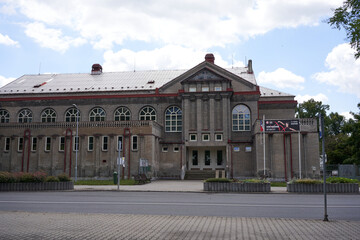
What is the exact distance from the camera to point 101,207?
48.1 feet

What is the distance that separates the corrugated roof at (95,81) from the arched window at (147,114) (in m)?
3.10

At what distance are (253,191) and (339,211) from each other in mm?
9849

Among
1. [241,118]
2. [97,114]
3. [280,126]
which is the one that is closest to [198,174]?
[241,118]

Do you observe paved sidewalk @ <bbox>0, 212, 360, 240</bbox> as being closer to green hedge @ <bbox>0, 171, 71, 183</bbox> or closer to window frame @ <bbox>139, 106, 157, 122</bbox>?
green hedge @ <bbox>0, 171, 71, 183</bbox>

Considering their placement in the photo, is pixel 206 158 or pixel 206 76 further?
pixel 206 158

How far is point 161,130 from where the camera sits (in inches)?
1711

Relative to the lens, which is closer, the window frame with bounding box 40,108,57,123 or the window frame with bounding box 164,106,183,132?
the window frame with bounding box 164,106,183,132

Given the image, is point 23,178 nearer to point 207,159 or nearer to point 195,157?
point 195,157

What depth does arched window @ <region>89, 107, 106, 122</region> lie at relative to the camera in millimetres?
45469

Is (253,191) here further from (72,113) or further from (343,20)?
(72,113)

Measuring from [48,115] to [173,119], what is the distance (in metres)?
17.3

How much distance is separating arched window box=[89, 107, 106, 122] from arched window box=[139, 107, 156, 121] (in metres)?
5.20

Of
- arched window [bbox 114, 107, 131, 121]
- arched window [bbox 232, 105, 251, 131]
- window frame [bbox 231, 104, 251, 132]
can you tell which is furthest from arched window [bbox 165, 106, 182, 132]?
arched window [bbox 232, 105, 251, 131]

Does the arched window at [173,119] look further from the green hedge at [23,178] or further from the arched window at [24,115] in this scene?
the green hedge at [23,178]
